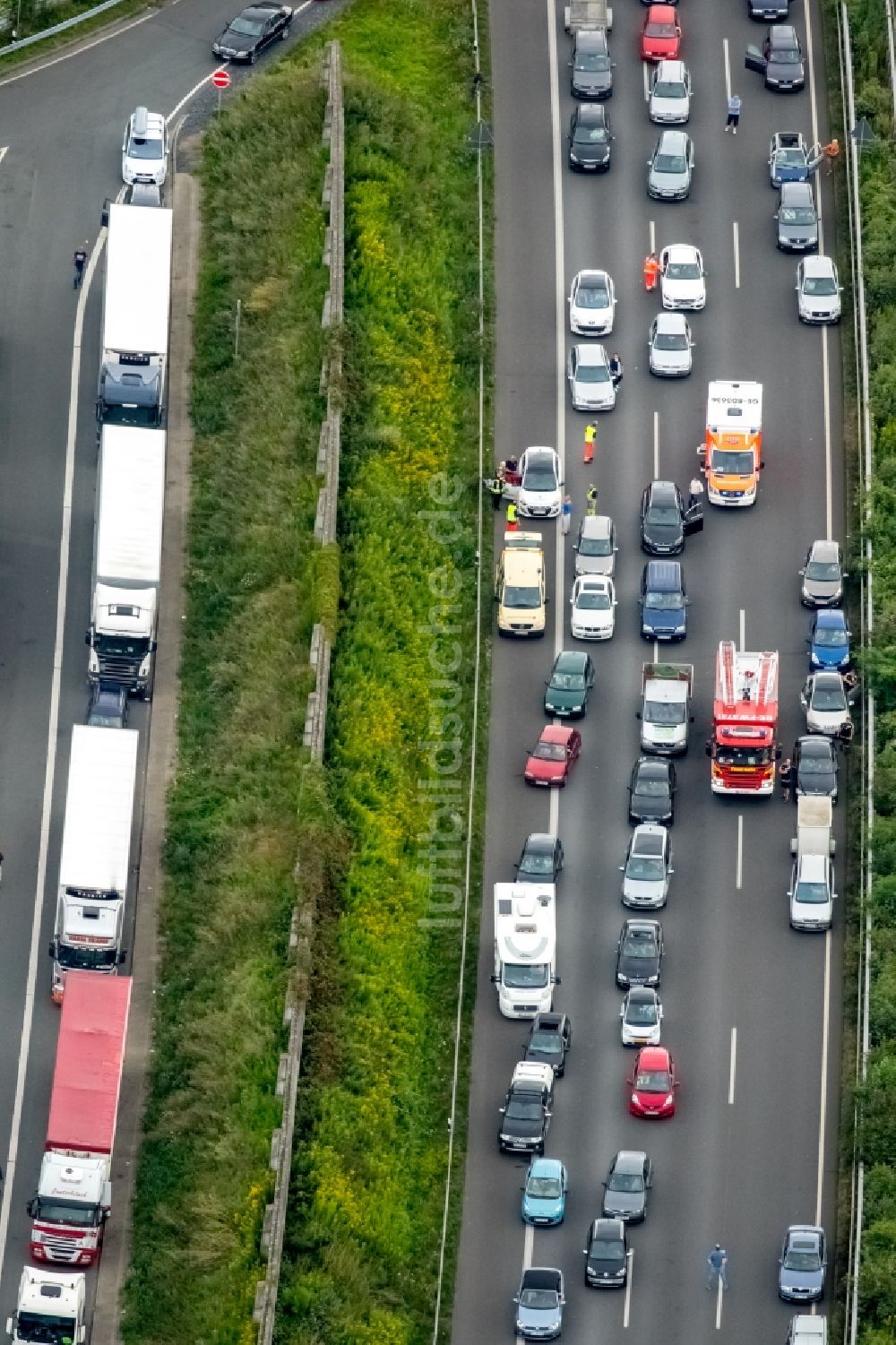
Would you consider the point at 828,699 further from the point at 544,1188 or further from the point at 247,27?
the point at 247,27

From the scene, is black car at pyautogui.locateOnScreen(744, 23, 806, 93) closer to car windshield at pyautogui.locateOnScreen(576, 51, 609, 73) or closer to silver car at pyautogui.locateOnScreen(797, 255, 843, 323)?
car windshield at pyautogui.locateOnScreen(576, 51, 609, 73)

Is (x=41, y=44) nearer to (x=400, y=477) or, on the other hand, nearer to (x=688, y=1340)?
(x=400, y=477)

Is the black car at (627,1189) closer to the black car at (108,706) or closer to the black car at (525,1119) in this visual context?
the black car at (525,1119)

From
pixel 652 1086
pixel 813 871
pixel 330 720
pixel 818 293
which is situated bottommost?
pixel 652 1086

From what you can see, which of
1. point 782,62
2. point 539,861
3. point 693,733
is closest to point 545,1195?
point 539,861

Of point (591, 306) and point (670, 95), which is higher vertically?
point (670, 95)

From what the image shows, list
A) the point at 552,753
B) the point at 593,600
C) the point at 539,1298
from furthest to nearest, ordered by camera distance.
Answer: the point at 593,600 < the point at 552,753 < the point at 539,1298

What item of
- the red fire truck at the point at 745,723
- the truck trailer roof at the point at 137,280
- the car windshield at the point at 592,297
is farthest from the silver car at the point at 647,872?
the truck trailer roof at the point at 137,280

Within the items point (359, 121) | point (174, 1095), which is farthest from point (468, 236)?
point (174, 1095)

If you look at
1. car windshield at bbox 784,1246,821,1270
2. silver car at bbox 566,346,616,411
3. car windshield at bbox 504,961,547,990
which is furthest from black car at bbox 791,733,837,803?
silver car at bbox 566,346,616,411
